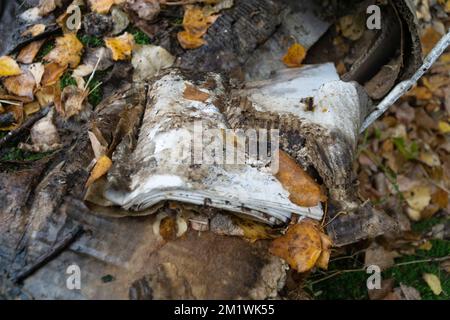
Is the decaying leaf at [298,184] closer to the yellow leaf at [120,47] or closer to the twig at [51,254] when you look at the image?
Result: the twig at [51,254]

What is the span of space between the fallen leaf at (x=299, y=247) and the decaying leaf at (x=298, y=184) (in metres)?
0.10

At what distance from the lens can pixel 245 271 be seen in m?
2.08

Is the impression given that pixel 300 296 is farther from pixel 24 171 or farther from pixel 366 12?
pixel 366 12

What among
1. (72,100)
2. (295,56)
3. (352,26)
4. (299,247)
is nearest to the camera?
(299,247)

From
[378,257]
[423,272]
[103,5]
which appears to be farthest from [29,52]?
[423,272]

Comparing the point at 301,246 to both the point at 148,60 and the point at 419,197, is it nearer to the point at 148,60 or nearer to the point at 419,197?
the point at 148,60

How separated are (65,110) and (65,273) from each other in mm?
1139

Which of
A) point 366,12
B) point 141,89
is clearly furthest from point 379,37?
point 141,89

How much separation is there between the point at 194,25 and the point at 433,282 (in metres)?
2.11

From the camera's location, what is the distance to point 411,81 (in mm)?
2723

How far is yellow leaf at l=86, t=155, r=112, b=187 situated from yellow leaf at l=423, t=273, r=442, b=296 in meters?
2.02

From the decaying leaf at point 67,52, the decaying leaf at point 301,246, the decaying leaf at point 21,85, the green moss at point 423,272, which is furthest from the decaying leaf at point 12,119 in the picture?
the green moss at point 423,272

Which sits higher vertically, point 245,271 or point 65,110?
point 245,271

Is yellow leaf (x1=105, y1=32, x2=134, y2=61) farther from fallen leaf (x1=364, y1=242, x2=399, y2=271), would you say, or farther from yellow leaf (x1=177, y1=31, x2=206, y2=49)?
fallen leaf (x1=364, y1=242, x2=399, y2=271)
